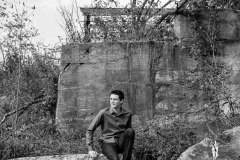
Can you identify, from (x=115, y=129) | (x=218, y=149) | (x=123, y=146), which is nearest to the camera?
(x=218, y=149)

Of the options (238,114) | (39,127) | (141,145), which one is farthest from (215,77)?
(39,127)

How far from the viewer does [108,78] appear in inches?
271

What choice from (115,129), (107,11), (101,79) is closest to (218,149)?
(115,129)

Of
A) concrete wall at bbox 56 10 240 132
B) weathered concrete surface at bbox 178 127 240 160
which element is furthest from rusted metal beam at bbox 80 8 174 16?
weathered concrete surface at bbox 178 127 240 160

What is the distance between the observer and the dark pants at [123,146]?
4.74 metres

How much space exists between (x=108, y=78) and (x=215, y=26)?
237 cm

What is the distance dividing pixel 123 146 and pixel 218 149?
4.10ft

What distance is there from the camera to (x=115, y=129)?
493 cm

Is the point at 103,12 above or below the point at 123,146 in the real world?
above

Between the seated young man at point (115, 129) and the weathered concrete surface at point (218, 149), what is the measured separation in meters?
0.75

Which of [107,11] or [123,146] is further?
[107,11]

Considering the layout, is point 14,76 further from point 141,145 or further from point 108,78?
point 141,145

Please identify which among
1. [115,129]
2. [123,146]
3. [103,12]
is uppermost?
[103,12]

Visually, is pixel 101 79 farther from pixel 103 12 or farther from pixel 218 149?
pixel 218 149
